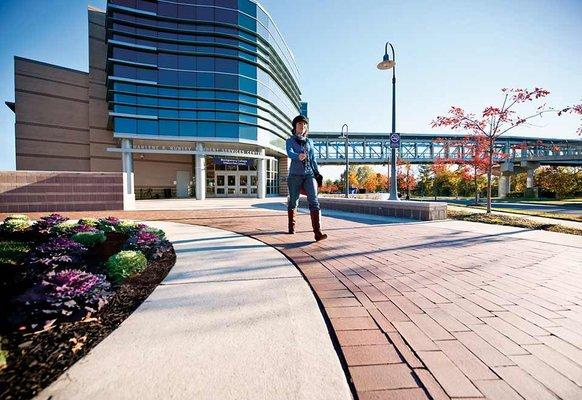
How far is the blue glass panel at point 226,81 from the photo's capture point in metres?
23.5

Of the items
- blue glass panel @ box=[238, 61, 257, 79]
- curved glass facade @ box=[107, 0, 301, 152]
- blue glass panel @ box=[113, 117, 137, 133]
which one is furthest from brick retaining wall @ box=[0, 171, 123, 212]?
blue glass panel @ box=[238, 61, 257, 79]

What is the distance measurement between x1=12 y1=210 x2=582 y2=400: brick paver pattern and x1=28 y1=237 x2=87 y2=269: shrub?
2577 millimetres

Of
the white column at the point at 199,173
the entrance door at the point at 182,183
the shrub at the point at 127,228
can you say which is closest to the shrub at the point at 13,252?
the shrub at the point at 127,228

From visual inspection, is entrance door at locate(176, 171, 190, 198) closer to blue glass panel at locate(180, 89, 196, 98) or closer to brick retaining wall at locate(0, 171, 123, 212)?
blue glass panel at locate(180, 89, 196, 98)

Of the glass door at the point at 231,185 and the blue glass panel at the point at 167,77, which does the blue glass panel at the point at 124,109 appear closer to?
the blue glass panel at the point at 167,77

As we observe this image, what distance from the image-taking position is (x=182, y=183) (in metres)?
30.8

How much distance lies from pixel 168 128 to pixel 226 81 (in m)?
6.78

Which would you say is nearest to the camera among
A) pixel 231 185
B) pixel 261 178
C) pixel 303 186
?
pixel 303 186

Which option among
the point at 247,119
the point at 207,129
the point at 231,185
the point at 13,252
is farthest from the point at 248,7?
the point at 13,252

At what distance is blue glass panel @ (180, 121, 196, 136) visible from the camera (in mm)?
22859

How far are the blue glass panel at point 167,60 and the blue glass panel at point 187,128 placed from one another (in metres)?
5.14

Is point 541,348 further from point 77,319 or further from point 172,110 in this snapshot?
point 172,110

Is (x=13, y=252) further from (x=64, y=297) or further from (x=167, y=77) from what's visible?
(x=167, y=77)

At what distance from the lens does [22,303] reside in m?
1.69
